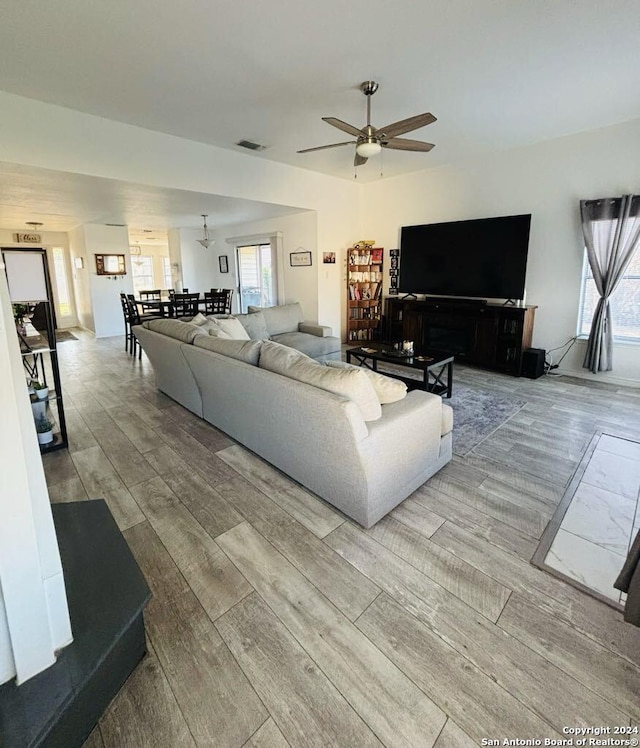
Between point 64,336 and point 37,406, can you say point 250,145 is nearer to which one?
point 37,406

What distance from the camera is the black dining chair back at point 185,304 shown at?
6445 millimetres

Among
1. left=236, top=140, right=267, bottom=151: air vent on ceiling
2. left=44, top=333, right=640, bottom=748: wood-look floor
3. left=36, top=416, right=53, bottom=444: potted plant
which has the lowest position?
left=44, top=333, right=640, bottom=748: wood-look floor

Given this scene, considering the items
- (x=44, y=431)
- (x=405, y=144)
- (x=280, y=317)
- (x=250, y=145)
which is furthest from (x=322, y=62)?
(x=44, y=431)

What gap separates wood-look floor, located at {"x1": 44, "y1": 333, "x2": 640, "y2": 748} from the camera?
125cm

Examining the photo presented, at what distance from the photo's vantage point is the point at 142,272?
13.8m

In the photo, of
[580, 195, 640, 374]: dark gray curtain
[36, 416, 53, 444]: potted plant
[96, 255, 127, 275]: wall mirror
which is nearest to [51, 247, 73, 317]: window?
[96, 255, 127, 275]: wall mirror

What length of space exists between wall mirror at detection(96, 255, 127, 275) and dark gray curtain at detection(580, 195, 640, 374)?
28.9ft

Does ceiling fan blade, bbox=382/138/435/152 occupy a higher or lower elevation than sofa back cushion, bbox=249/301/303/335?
higher

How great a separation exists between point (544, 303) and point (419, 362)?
254cm

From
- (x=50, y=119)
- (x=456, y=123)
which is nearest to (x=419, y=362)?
(x=456, y=123)

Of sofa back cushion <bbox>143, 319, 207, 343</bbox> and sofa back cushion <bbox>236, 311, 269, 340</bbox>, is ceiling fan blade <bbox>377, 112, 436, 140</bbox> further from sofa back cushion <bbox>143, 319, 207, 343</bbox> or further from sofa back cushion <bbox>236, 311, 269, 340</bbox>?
sofa back cushion <bbox>236, 311, 269, 340</bbox>

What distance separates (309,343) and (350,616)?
3831 mm

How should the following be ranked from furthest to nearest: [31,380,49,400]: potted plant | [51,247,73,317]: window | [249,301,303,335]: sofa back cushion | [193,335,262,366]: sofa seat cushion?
[51,247,73,317]: window < [249,301,303,335]: sofa back cushion < [31,380,49,400]: potted plant < [193,335,262,366]: sofa seat cushion

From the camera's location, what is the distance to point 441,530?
2.13m
